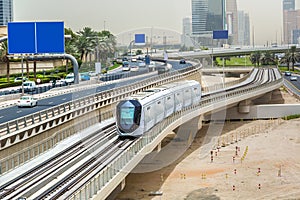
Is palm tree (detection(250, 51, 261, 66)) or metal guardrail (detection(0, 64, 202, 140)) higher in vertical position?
palm tree (detection(250, 51, 261, 66))

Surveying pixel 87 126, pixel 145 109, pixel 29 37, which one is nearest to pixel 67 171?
pixel 145 109

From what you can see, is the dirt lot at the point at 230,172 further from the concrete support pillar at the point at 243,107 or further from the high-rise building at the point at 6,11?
the high-rise building at the point at 6,11

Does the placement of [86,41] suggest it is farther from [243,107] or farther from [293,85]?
[243,107]

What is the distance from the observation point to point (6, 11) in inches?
6973

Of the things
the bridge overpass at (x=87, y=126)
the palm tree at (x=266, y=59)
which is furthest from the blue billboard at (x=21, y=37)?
the palm tree at (x=266, y=59)

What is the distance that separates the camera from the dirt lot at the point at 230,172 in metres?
32.5

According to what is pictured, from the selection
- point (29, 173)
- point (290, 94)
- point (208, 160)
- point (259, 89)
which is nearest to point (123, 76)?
point (259, 89)

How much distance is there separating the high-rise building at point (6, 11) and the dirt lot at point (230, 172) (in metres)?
129

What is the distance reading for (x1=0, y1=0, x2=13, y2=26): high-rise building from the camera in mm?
172500

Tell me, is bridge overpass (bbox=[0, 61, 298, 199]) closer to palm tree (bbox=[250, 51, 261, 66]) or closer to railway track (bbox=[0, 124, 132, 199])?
railway track (bbox=[0, 124, 132, 199])

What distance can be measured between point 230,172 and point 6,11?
152 meters

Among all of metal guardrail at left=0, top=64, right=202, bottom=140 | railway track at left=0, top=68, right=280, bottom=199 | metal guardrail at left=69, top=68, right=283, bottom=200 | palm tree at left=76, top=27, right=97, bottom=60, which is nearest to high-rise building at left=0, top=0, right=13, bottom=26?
palm tree at left=76, top=27, right=97, bottom=60

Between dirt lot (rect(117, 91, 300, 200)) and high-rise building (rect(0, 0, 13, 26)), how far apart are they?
129m

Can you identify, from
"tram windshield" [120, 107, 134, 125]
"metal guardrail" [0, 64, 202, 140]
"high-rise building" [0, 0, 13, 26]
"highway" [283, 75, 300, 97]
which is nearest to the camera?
"metal guardrail" [0, 64, 202, 140]
